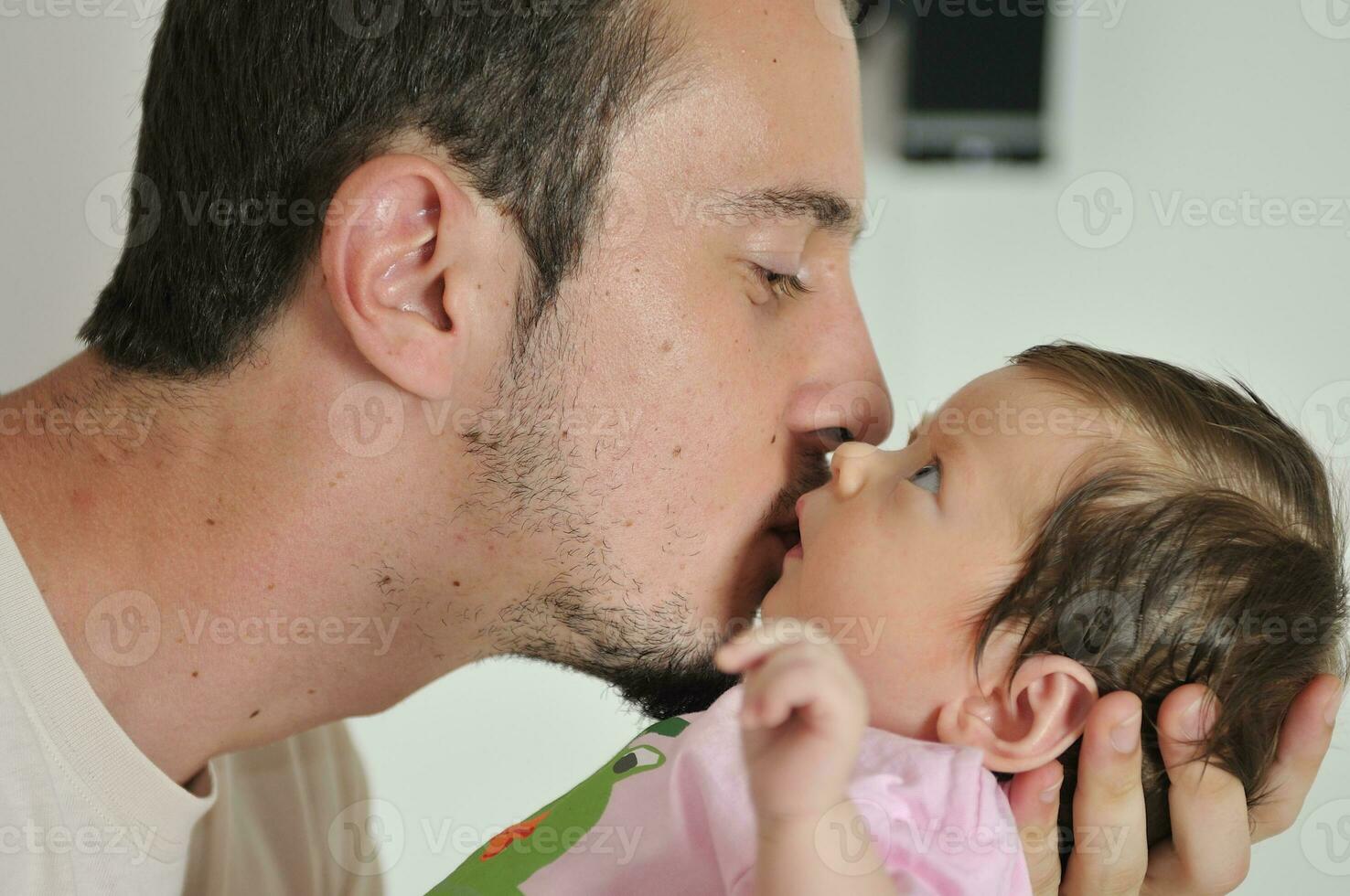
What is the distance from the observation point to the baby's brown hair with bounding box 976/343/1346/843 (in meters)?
1.03

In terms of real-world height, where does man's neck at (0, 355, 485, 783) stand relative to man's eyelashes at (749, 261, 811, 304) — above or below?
A: below

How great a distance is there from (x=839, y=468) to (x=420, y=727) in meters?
1.61

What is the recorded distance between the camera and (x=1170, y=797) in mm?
1105

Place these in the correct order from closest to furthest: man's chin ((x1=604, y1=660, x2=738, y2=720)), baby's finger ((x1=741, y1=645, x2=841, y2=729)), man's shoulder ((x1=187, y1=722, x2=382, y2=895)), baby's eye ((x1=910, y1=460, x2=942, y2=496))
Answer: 1. baby's finger ((x1=741, y1=645, x2=841, y2=729))
2. baby's eye ((x1=910, y1=460, x2=942, y2=496))
3. man's chin ((x1=604, y1=660, x2=738, y2=720))
4. man's shoulder ((x1=187, y1=722, x2=382, y2=895))

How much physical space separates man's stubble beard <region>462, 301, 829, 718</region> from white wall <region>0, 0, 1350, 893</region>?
0.95 metres

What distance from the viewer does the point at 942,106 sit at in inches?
118

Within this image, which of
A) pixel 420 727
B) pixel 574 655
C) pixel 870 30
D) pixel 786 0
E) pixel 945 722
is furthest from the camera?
pixel 870 30

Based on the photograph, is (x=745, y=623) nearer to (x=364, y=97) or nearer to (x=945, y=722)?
(x=945, y=722)

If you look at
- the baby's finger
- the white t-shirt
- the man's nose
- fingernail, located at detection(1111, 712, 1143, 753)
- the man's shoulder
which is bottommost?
the man's shoulder

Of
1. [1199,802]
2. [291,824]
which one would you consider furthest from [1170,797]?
[291,824]

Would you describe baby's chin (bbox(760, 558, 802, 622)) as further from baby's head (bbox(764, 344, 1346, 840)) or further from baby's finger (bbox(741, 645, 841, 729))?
baby's finger (bbox(741, 645, 841, 729))

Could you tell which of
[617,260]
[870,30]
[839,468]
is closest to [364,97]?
[617,260]

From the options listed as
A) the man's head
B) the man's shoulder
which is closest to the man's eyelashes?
the man's head

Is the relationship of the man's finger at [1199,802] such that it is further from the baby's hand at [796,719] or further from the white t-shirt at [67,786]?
the white t-shirt at [67,786]
